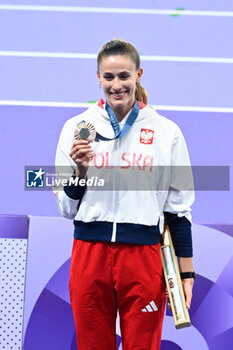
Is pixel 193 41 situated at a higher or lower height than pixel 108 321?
higher

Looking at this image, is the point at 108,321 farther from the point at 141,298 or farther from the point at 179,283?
the point at 179,283

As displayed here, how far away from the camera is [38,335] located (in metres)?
2.50

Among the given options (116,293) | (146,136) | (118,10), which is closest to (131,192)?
(146,136)

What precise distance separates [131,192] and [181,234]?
22 cm

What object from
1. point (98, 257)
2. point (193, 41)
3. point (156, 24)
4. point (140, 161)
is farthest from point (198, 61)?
point (98, 257)

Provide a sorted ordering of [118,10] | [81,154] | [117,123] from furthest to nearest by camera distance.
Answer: [118,10], [117,123], [81,154]

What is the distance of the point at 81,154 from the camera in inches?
66.7

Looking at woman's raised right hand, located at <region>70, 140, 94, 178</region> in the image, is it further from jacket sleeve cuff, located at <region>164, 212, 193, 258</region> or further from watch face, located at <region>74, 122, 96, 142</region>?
jacket sleeve cuff, located at <region>164, 212, 193, 258</region>

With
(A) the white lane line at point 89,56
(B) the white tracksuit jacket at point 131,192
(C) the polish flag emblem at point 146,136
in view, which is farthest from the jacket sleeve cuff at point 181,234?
(A) the white lane line at point 89,56

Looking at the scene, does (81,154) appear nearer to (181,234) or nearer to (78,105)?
(181,234)

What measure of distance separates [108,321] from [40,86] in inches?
76.8

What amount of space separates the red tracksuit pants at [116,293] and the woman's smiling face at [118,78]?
0.45m

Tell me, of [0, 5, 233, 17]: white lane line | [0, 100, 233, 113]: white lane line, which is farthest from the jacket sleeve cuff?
[0, 5, 233, 17]: white lane line

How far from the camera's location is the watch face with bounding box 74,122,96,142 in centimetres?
172
